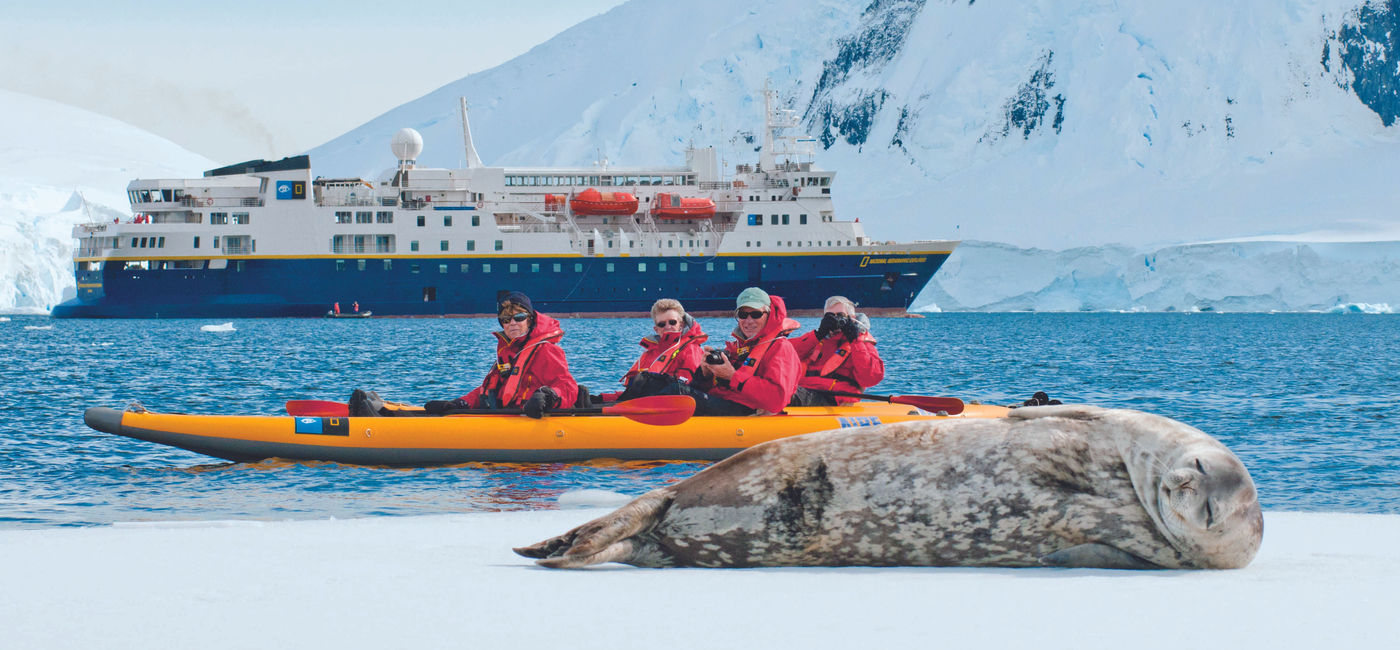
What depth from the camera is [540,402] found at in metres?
9.67

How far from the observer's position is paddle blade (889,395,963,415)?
10.1m

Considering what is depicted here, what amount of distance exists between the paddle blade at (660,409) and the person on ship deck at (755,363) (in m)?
0.06

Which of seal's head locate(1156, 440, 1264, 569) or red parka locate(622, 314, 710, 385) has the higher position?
red parka locate(622, 314, 710, 385)

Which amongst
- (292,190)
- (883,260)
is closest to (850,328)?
(883,260)

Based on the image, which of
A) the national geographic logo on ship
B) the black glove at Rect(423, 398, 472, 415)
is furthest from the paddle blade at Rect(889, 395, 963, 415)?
the national geographic logo on ship

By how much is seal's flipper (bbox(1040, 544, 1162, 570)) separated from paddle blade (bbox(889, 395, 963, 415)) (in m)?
5.76

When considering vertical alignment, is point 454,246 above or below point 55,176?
below

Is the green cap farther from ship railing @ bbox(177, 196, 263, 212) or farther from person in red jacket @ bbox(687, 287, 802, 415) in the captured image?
ship railing @ bbox(177, 196, 263, 212)

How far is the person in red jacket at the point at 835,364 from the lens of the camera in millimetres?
9945

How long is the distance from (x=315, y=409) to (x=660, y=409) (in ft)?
9.44

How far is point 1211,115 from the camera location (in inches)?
3718

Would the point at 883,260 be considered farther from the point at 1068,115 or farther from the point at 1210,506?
the point at 1210,506

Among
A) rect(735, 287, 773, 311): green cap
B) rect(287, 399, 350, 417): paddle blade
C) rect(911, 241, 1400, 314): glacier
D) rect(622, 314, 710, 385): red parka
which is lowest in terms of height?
rect(287, 399, 350, 417): paddle blade

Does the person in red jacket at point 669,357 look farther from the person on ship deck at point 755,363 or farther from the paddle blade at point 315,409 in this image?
the paddle blade at point 315,409
